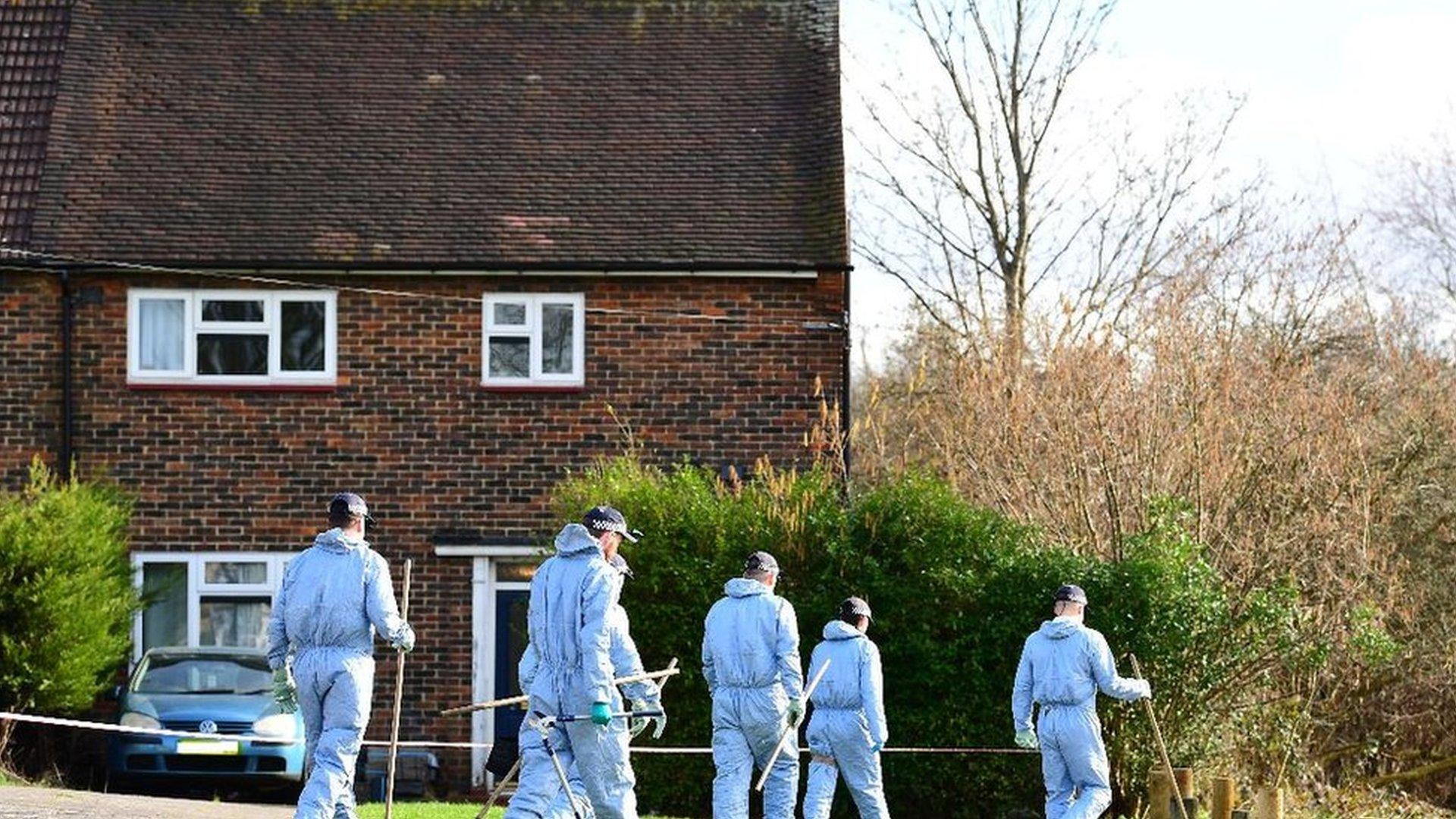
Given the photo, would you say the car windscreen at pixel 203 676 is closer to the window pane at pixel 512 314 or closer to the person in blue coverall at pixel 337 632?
the window pane at pixel 512 314

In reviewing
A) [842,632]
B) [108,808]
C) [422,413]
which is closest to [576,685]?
[842,632]

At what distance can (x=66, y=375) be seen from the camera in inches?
1015

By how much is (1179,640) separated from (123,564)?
10620 mm

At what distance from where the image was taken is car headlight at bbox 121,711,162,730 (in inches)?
846

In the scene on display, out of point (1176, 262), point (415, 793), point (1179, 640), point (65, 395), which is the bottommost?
point (415, 793)

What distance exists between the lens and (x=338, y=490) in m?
26.0

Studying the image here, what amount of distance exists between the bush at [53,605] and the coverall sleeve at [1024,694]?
32.9ft

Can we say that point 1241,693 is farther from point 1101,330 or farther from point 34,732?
point 34,732

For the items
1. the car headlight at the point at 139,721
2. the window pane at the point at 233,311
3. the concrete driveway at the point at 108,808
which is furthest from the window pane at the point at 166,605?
Answer: the concrete driveway at the point at 108,808

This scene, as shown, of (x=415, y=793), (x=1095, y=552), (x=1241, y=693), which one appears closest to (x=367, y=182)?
(x=415, y=793)

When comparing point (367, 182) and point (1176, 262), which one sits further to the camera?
point (1176, 262)

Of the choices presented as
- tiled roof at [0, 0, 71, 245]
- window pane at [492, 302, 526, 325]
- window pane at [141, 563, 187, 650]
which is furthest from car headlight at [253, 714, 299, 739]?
tiled roof at [0, 0, 71, 245]

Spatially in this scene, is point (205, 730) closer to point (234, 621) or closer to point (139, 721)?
point (139, 721)

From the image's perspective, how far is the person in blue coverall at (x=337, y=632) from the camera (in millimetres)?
13914
